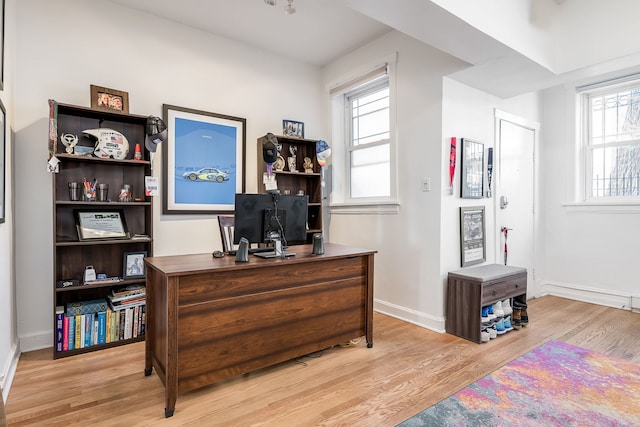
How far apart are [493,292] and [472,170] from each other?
1.17 m

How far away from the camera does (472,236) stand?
3.38 meters

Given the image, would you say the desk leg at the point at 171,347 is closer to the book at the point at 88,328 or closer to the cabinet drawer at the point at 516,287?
the book at the point at 88,328

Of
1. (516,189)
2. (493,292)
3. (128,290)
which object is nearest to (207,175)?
(128,290)

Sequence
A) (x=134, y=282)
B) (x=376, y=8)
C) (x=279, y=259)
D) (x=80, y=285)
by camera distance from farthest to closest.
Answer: (x=134, y=282) → (x=80, y=285) → (x=279, y=259) → (x=376, y=8)

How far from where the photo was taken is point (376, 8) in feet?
7.09

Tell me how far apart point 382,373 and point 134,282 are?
85.1 inches

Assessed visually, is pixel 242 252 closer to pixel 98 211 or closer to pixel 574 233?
pixel 98 211

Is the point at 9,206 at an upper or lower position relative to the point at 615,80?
lower

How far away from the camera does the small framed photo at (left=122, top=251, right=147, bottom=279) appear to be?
294cm

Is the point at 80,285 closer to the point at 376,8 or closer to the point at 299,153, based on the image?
the point at 299,153

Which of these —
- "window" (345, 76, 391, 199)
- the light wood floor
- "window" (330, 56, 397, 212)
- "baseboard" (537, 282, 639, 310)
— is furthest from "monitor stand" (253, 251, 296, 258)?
"baseboard" (537, 282, 639, 310)

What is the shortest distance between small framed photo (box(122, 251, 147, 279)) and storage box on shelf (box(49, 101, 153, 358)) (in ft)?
0.17

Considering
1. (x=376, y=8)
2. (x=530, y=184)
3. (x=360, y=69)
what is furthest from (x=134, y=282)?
(x=530, y=184)

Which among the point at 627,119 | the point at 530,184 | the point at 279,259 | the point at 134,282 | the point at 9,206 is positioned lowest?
the point at 134,282
